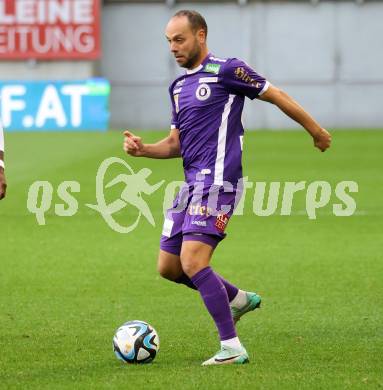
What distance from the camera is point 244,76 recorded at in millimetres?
7520

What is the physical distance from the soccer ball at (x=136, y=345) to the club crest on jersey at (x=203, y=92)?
4.65 feet

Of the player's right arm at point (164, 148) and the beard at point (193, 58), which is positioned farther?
the player's right arm at point (164, 148)

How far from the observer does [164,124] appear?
36906 millimetres

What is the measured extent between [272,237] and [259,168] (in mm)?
7849

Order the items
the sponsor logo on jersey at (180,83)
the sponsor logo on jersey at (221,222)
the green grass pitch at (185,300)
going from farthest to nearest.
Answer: the sponsor logo on jersey at (180,83) < the sponsor logo on jersey at (221,222) < the green grass pitch at (185,300)

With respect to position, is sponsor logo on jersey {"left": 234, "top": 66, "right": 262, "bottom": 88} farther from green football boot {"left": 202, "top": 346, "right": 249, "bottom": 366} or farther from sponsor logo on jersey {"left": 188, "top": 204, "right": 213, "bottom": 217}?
green football boot {"left": 202, "top": 346, "right": 249, "bottom": 366}

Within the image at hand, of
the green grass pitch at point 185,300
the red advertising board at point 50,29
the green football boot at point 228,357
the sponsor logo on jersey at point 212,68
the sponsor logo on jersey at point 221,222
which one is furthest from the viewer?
the red advertising board at point 50,29

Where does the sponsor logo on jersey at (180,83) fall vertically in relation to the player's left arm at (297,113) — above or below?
above

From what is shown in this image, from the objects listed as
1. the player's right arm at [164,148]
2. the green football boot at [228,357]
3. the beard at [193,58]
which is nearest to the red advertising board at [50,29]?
the player's right arm at [164,148]

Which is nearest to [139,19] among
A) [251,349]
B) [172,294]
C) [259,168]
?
[259,168]

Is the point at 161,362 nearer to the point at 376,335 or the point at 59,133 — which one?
the point at 376,335

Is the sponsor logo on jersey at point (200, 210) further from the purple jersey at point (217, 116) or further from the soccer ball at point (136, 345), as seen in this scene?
the soccer ball at point (136, 345)

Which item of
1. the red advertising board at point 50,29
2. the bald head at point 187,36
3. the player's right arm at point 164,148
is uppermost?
the bald head at point 187,36

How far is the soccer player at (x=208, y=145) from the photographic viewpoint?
7402 mm
